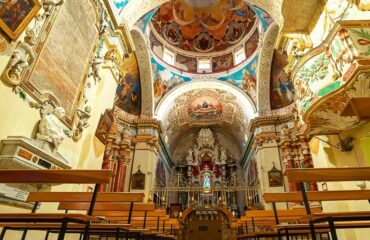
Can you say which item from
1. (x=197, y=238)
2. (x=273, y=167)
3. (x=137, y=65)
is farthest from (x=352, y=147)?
(x=137, y=65)

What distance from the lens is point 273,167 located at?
1059 cm

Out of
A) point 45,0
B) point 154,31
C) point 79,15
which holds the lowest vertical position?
point 45,0

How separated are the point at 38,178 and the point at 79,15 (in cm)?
416

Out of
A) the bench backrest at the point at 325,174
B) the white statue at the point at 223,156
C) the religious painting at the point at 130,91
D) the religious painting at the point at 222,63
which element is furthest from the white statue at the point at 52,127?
the white statue at the point at 223,156

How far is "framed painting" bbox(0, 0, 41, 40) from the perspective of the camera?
3072 millimetres

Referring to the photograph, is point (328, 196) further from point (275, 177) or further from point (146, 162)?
point (146, 162)

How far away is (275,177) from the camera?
33.9 feet

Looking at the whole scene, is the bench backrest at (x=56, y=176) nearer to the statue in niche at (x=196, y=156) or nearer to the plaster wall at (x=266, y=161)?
the plaster wall at (x=266, y=161)

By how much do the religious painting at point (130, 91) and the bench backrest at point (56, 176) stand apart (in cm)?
922

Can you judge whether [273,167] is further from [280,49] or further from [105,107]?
[105,107]

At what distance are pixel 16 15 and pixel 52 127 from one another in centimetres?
170

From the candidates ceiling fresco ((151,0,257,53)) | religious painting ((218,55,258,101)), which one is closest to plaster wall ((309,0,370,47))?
religious painting ((218,55,258,101))

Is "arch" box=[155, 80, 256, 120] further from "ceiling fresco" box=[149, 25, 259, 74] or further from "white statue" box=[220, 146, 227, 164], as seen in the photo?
"white statue" box=[220, 146, 227, 164]

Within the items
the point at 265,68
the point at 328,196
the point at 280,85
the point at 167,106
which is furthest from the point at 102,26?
the point at 280,85
